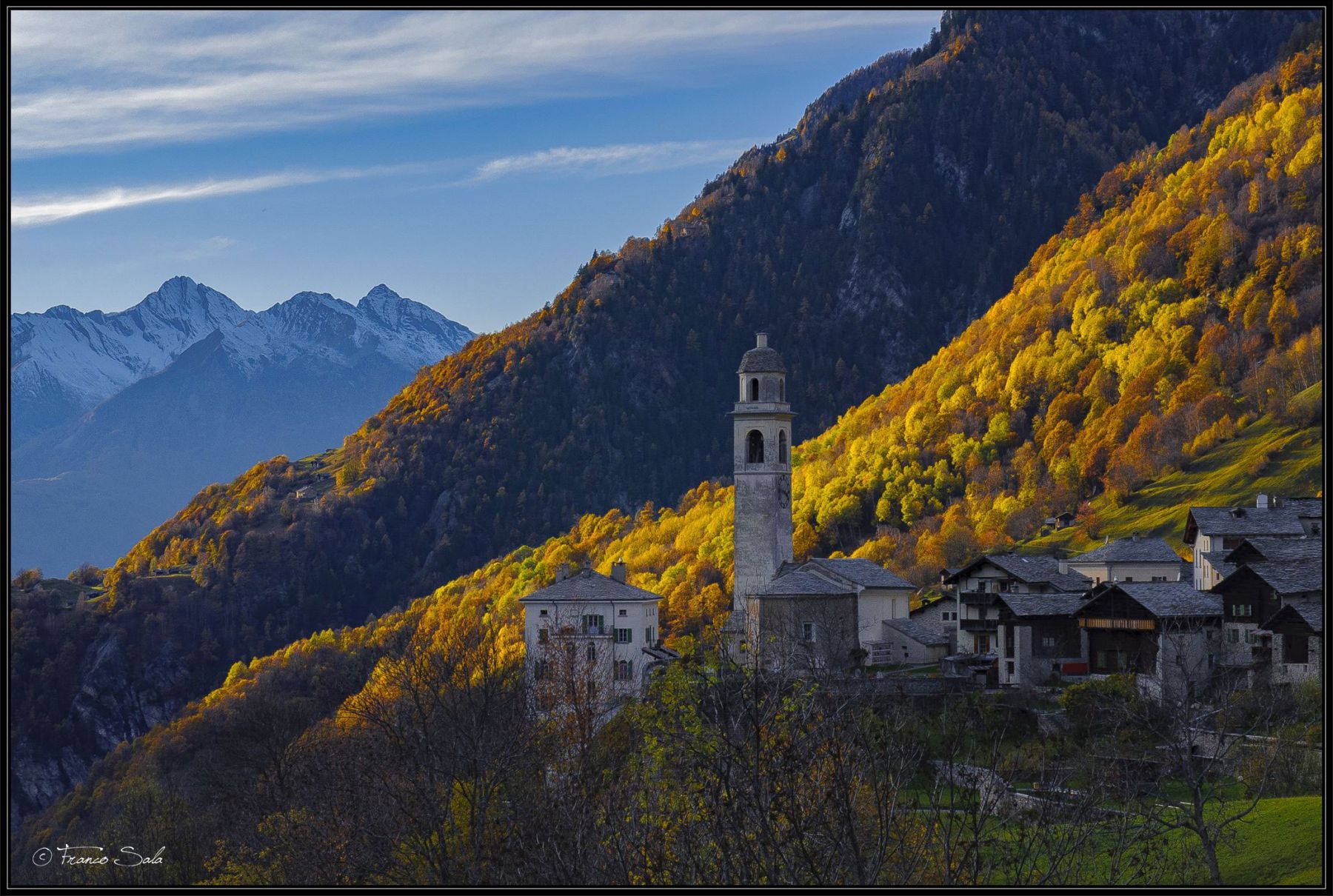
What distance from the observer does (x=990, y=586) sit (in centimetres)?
7469

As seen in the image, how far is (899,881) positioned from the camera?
25.2 metres

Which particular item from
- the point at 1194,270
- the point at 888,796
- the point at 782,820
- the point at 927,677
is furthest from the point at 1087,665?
the point at 1194,270

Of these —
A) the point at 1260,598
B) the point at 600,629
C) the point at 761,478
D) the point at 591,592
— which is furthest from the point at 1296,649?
the point at 591,592

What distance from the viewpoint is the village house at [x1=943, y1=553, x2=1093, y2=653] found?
72250 mm

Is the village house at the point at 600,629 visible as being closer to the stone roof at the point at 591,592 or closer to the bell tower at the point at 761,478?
the stone roof at the point at 591,592

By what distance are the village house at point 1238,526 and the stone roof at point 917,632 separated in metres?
11.7

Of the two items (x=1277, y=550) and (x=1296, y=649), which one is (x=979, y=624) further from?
(x=1296, y=649)

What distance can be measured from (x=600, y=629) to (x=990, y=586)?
17.8m

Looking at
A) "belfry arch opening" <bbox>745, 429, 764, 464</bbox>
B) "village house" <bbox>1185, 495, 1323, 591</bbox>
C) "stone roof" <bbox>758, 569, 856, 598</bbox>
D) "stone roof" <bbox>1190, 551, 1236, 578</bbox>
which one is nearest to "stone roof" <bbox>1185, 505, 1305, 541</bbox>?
"village house" <bbox>1185, 495, 1323, 591</bbox>

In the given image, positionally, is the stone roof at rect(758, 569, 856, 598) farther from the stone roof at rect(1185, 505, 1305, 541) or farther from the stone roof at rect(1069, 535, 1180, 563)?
the stone roof at rect(1185, 505, 1305, 541)

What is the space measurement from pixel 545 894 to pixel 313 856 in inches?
764

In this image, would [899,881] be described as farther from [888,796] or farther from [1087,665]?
[1087,665]

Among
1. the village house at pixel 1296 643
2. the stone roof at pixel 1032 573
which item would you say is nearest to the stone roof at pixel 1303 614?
the village house at pixel 1296 643

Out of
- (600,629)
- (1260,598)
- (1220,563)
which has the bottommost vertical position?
(600,629)
